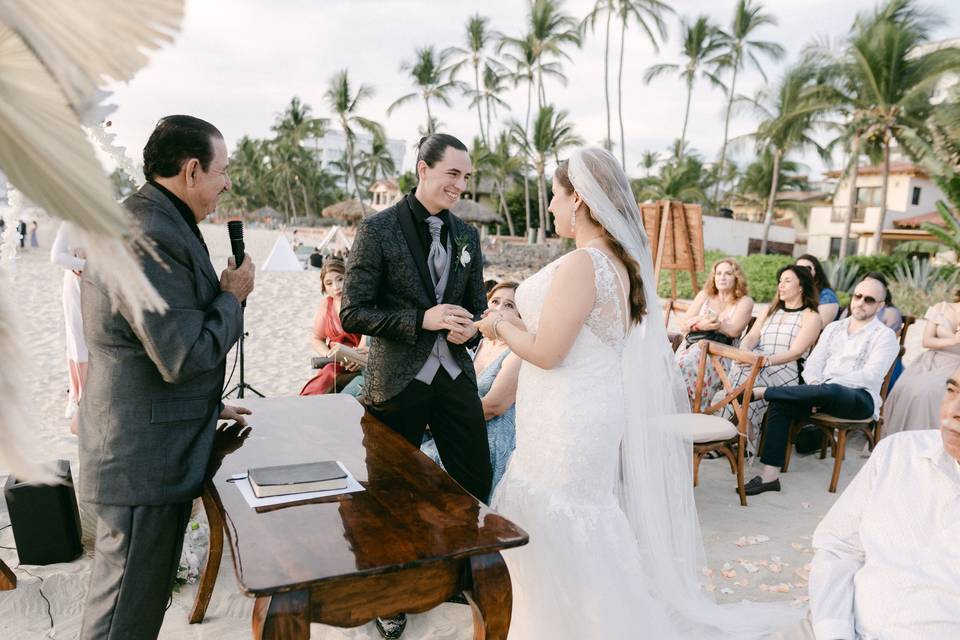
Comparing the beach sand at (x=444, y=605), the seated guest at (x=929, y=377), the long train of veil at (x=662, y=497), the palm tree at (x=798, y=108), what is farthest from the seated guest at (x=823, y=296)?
the palm tree at (x=798, y=108)

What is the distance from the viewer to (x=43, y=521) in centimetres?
321

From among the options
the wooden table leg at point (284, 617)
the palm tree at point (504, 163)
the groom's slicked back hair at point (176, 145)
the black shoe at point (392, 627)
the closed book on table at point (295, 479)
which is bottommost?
the black shoe at point (392, 627)

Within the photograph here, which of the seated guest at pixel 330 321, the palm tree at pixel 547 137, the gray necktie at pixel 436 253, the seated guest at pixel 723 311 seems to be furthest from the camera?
the palm tree at pixel 547 137

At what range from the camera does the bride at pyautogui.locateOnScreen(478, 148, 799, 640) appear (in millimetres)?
2451

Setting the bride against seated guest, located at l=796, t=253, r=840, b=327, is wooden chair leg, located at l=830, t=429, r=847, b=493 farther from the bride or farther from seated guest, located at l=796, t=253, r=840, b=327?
the bride

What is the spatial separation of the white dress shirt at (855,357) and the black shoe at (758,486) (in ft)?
3.26

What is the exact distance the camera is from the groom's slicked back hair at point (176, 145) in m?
1.97

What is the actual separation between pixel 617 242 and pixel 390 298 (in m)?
1.07

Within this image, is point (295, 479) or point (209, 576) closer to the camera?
point (295, 479)

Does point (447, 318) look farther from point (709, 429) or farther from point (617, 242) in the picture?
point (709, 429)

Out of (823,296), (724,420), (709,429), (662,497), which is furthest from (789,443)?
(662,497)

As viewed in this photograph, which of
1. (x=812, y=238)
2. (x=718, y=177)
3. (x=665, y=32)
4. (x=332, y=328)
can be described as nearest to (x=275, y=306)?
(x=332, y=328)

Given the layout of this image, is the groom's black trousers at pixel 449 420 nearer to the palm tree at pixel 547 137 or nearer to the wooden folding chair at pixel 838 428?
the wooden folding chair at pixel 838 428

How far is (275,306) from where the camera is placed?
12914 millimetres
